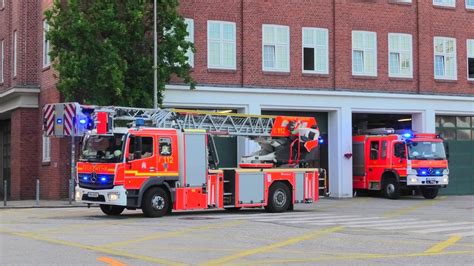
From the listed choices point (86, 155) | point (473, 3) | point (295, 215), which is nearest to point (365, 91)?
point (473, 3)

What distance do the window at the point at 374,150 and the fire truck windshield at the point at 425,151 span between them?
6.85 ft

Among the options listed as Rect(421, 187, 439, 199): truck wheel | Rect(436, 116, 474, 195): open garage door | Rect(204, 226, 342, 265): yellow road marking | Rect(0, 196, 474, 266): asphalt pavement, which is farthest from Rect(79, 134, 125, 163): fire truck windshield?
Rect(436, 116, 474, 195): open garage door

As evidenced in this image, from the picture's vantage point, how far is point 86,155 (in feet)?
64.7

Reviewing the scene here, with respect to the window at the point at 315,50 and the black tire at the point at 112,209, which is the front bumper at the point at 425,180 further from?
the black tire at the point at 112,209

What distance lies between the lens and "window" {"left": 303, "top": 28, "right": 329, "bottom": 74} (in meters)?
33.1

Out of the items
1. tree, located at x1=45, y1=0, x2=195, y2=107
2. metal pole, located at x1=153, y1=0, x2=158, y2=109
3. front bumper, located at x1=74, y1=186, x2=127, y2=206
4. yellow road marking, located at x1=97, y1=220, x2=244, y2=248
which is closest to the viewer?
yellow road marking, located at x1=97, y1=220, x2=244, y2=248

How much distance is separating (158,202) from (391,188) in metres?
14.7

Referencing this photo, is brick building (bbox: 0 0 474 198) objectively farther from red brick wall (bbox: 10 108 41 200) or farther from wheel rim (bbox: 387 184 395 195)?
wheel rim (bbox: 387 184 395 195)

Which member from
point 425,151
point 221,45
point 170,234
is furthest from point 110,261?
point 425,151

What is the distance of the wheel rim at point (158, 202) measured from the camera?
19.6 m

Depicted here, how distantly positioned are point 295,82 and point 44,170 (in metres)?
12.2

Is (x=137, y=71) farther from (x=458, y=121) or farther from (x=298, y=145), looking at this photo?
(x=458, y=121)

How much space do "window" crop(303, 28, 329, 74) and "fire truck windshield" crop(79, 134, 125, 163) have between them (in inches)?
602

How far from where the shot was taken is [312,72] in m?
32.9
